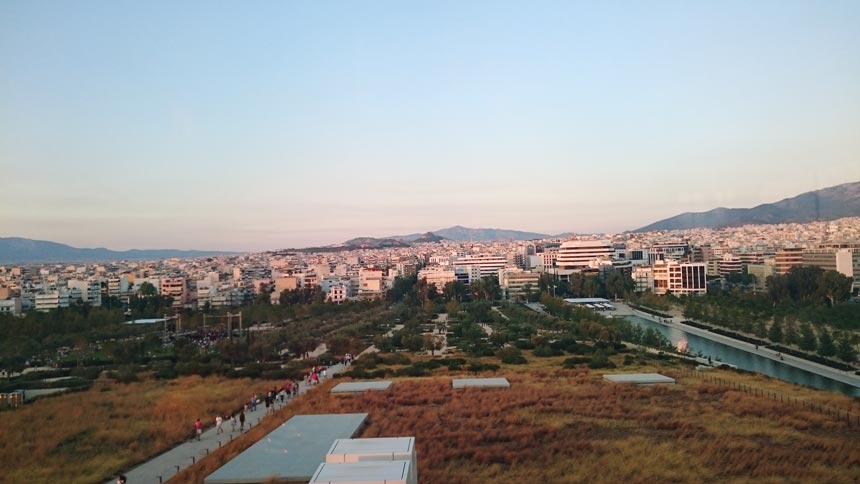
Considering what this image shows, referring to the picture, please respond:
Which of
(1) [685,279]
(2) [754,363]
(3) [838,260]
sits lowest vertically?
(2) [754,363]

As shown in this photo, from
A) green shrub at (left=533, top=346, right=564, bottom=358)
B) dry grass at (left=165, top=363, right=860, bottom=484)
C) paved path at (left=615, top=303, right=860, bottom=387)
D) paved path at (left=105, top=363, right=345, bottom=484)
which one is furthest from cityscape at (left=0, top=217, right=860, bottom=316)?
dry grass at (left=165, top=363, right=860, bottom=484)

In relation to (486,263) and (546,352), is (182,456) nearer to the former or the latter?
(546,352)

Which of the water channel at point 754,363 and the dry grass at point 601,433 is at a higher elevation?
the dry grass at point 601,433

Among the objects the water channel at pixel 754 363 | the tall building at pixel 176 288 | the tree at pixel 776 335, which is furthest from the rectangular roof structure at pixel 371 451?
the tall building at pixel 176 288

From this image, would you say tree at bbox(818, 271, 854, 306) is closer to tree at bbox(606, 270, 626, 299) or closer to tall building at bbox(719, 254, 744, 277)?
tree at bbox(606, 270, 626, 299)

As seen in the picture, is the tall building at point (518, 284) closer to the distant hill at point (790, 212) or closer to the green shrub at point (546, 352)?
the distant hill at point (790, 212)

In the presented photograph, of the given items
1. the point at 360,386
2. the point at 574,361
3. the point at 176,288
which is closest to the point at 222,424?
the point at 360,386
